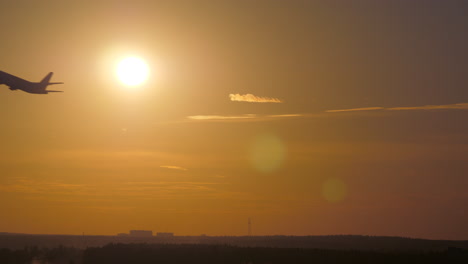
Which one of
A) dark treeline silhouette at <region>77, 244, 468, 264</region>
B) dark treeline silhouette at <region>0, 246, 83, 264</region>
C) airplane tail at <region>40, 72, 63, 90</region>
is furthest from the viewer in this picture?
airplane tail at <region>40, 72, 63, 90</region>

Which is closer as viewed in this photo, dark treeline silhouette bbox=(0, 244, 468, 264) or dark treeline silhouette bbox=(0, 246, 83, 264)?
dark treeline silhouette bbox=(0, 244, 468, 264)

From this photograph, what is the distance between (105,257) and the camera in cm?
8456

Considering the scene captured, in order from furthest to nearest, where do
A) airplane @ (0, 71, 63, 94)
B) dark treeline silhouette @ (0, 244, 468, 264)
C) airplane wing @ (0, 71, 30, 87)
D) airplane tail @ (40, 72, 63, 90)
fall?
airplane tail @ (40, 72, 63, 90)
airplane @ (0, 71, 63, 94)
airplane wing @ (0, 71, 30, 87)
dark treeline silhouette @ (0, 244, 468, 264)

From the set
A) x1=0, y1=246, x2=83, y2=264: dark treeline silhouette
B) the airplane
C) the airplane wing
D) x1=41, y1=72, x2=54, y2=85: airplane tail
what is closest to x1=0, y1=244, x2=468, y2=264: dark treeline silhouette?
x1=0, y1=246, x2=83, y2=264: dark treeline silhouette

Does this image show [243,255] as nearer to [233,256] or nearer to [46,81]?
[233,256]

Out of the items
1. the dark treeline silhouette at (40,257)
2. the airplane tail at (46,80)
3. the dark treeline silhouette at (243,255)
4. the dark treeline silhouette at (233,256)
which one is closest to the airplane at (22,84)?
the airplane tail at (46,80)

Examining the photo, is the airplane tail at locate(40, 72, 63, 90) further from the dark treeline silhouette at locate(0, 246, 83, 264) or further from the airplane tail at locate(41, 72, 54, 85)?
the dark treeline silhouette at locate(0, 246, 83, 264)

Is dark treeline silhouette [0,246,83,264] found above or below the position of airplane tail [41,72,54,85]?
below

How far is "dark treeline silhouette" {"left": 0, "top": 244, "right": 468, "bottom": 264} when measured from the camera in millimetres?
69688

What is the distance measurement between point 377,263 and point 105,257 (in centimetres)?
3482

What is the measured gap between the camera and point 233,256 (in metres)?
77.2

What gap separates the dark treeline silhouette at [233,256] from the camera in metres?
69.7

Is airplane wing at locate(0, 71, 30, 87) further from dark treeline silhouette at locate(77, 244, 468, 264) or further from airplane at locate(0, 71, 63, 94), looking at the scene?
dark treeline silhouette at locate(77, 244, 468, 264)

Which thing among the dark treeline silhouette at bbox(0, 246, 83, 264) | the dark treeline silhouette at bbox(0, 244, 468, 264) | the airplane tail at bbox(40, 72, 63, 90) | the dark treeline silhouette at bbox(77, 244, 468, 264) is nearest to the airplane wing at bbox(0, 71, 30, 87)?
the airplane tail at bbox(40, 72, 63, 90)
